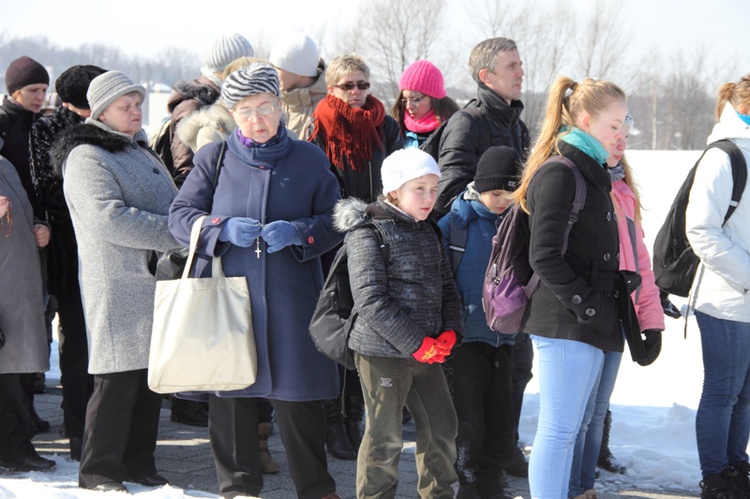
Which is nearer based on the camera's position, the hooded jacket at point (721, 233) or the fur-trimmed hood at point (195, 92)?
the hooded jacket at point (721, 233)

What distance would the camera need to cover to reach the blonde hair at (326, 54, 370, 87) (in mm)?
6137

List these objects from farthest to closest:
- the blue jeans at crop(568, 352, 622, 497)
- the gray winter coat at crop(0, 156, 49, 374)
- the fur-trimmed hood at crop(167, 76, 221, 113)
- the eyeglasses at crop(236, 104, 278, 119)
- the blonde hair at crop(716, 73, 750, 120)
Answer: the fur-trimmed hood at crop(167, 76, 221, 113), the gray winter coat at crop(0, 156, 49, 374), the blonde hair at crop(716, 73, 750, 120), the eyeglasses at crop(236, 104, 278, 119), the blue jeans at crop(568, 352, 622, 497)

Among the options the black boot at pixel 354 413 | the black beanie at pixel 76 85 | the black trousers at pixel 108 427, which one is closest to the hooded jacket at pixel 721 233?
the black boot at pixel 354 413

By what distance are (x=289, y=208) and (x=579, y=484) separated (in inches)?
77.5

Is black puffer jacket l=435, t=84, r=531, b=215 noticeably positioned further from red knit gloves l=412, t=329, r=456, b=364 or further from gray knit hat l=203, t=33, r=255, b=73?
gray knit hat l=203, t=33, r=255, b=73

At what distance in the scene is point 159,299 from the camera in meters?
4.54

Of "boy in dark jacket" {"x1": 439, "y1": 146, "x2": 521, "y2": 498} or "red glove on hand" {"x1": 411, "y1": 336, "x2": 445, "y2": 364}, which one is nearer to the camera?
"red glove on hand" {"x1": 411, "y1": 336, "x2": 445, "y2": 364}

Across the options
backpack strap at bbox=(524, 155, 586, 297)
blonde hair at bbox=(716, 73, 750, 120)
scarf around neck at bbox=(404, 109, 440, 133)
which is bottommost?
backpack strap at bbox=(524, 155, 586, 297)

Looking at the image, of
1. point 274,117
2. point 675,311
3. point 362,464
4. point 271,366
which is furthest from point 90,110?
point 675,311

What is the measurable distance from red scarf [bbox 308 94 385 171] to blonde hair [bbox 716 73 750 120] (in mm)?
2083

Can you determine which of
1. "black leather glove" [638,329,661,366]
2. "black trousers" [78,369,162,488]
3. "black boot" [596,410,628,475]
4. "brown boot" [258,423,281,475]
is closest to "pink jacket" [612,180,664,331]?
"black leather glove" [638,329,661,366]

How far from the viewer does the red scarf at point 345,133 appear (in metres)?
6.07

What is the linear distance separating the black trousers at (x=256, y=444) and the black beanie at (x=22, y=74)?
3.03 meters

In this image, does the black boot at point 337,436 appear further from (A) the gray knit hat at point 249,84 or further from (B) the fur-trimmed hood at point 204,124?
(A) the gray knit hat at point 249,84
